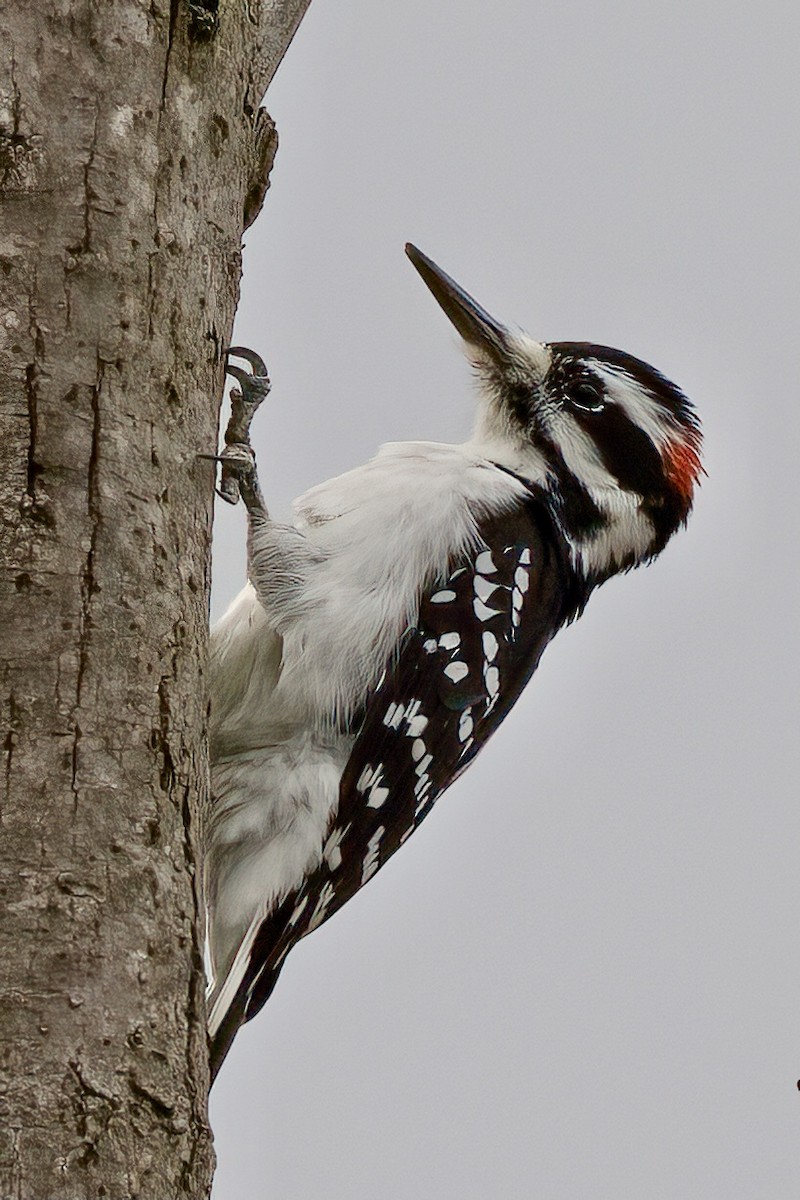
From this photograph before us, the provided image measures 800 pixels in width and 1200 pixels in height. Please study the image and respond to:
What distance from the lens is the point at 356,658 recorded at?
3090 mm

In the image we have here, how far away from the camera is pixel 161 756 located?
2.12 metres

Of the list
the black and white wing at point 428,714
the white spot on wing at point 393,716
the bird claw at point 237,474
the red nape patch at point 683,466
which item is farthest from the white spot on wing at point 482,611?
the red nape patch at point 683,466

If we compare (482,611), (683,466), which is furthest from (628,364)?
(482,611)

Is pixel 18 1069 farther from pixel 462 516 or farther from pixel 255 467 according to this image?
pixel 462 516

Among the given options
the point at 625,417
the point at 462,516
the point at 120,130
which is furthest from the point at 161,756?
the point at 625,417

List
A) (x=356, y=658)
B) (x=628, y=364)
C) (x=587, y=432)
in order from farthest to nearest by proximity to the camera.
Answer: (x=628, y=364) < (x=587, y=432) < (x=356, y=658)

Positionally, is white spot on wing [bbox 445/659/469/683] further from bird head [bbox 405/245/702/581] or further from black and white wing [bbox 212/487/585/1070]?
bird head [bbox 405/245/702/581]

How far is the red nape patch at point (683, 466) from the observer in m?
3.88

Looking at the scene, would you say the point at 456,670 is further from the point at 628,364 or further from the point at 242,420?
the point at 628,364

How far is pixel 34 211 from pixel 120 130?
0.22 m

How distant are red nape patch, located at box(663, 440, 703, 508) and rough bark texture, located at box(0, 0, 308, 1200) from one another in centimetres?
164

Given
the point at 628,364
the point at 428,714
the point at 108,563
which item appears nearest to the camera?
the point at 108,563

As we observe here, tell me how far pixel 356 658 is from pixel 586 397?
1.13 meters

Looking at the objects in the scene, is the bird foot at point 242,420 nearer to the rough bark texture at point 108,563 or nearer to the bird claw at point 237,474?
the bird claw at point 237,474
